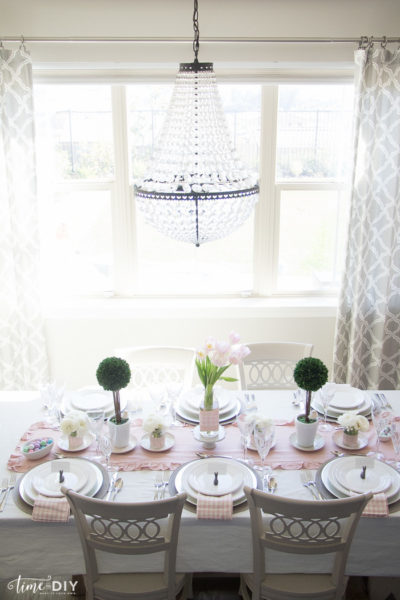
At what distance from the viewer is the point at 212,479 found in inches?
78.2

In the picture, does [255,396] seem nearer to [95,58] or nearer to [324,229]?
[324,229]

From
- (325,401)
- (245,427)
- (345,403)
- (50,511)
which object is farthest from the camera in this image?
(345,403)

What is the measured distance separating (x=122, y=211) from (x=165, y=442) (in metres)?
1.74

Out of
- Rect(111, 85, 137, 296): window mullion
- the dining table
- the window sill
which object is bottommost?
the dining table

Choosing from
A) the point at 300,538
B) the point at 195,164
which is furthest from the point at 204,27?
the point at 300,538

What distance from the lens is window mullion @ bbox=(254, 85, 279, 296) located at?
3.41m

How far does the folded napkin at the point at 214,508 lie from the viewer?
71.6 inches

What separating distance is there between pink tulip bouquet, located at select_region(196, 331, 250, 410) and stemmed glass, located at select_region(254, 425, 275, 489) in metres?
0.25

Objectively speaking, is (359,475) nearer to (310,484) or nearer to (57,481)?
(310,484)

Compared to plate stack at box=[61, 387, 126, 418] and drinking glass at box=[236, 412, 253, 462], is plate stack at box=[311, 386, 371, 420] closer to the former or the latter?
drinking glass at box=[236, 412, 253, 462]

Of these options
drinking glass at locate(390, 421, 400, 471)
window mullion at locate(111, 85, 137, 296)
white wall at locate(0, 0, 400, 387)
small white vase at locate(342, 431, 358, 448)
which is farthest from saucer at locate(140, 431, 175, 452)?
white wall at locate(0, 0, 400, 387)

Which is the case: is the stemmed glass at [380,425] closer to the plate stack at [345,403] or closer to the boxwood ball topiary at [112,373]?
the plate stack at [345,403]

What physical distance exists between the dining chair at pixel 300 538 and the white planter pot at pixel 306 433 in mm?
389

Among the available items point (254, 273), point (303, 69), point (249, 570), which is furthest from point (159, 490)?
point (303, 69)
